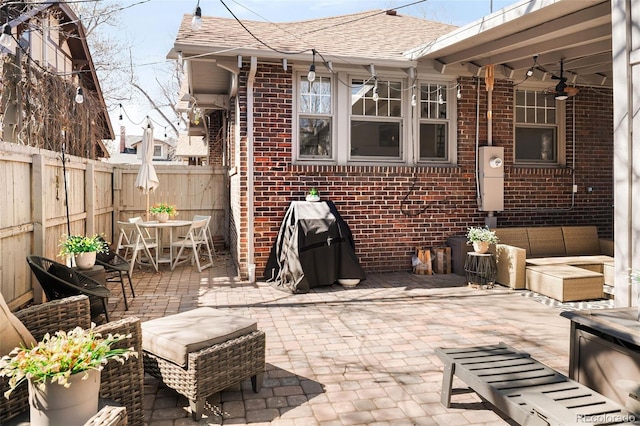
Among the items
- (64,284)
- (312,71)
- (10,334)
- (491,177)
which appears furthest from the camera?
(491,177)

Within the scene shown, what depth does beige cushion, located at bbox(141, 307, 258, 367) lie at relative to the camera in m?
2.87

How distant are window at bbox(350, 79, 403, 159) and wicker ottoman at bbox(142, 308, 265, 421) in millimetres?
4549

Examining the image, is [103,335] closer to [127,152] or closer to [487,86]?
[487,86]

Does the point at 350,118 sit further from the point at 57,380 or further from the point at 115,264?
the point at 57,380

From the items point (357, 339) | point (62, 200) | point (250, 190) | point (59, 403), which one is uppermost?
point (250, 190)

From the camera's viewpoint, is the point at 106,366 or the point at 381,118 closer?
the point at 106,366

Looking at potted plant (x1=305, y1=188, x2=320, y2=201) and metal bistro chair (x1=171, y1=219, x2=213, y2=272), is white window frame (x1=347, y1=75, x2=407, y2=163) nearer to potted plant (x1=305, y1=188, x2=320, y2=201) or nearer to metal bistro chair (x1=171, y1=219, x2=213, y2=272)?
potted plant (x1=305, y1=188, x2=320, y2=201)

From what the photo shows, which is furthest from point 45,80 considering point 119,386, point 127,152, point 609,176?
point 127,152

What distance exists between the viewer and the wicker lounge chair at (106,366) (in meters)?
2.14

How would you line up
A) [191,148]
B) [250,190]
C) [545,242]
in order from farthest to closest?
[191,148], [545,242], [250,190]

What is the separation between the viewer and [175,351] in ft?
9.43

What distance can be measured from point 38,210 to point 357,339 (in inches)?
144

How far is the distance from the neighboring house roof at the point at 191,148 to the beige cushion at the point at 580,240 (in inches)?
539

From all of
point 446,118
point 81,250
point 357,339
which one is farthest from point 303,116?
point 357,339
